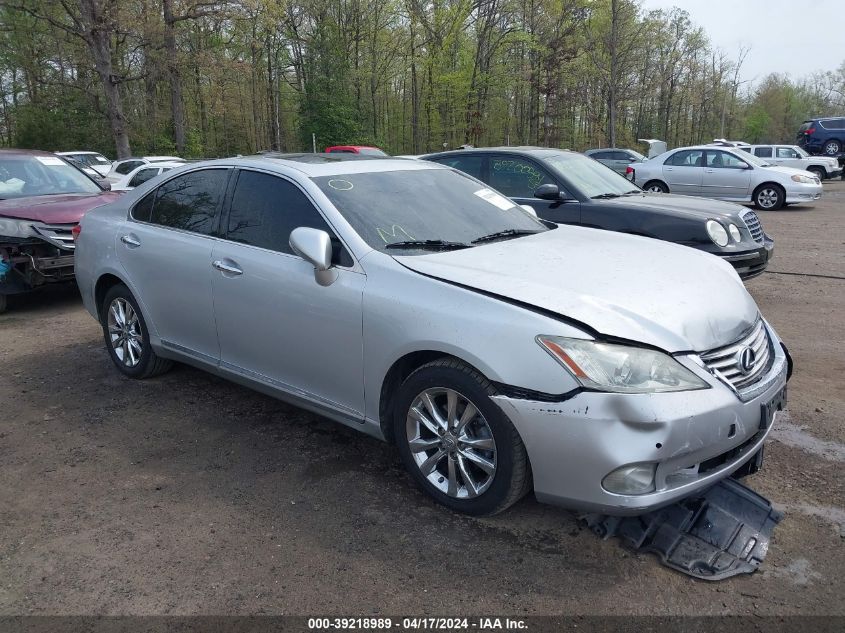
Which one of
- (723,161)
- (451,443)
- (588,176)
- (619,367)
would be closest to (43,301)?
(588,176)

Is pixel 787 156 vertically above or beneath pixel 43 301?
above

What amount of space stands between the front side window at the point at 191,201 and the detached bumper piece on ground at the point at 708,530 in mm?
2972

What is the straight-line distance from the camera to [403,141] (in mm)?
50531

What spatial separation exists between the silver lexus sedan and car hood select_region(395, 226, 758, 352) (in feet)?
0.04

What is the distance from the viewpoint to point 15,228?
22.7ft

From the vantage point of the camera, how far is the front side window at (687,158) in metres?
16.0

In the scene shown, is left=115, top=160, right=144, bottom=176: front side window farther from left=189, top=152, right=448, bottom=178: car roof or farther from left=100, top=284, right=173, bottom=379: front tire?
left=189, top=152, right=448, bottom=178: car roof

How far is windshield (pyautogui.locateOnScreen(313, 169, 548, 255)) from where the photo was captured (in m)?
3.56

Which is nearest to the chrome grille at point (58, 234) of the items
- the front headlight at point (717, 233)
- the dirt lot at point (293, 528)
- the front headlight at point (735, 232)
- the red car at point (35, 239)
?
the red car at point (35, 239)

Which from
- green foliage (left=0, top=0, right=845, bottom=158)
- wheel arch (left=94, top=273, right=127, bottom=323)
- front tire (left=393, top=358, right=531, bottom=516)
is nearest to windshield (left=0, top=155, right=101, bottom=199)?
wheel arch (left=94, top=273, right=127, bottom=323)

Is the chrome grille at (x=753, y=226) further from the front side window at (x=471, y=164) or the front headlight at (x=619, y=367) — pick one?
the front headlight at (x=619, y=367)

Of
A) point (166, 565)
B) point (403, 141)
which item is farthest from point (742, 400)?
point (403, 141)

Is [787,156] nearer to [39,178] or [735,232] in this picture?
[735,232]

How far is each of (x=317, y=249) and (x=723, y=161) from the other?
15285mm
